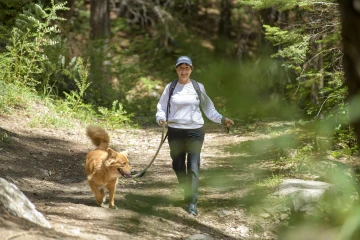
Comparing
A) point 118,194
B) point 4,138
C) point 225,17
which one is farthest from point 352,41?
point 225,17

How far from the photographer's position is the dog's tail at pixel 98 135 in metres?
6.97

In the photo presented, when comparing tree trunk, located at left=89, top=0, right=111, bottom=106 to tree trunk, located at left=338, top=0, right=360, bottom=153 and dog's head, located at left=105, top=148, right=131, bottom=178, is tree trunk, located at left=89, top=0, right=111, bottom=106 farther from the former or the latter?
tree trunk, located at left=338, top=0, right=360, bottom=153

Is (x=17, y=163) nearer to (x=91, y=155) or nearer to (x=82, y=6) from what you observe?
(x=91, y=155)

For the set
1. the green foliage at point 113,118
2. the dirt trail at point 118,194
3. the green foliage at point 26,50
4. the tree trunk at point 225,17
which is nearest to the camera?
the dirt trail at point 118,194

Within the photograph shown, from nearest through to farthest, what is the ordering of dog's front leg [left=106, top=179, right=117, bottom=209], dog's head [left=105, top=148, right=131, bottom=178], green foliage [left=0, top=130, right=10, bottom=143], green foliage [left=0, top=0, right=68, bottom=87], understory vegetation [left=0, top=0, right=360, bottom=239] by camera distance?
understory vegetation [left=0, top=0, right=360, bottom=239] → dog's head [left=105, top=148, right=131, bottom=178] → dog's front leg [left=106, top=179, right=117, bottom=209] → green foliage [left=0, top=130, right=10, bottom=143] → green foliage [left=0, top=0, right=68, bottom=87]

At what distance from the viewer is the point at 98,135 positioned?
23.2ft

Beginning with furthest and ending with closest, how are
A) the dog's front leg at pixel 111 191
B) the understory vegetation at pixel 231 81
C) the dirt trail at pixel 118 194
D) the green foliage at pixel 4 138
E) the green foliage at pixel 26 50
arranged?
the green foliage at pixel 26 50 < the green foliage at pixel 4 138 < the dog's front leg at pixel 111 191 < the dirt trail at pixel 118 194 < the understory vegetation at pixel 231 81

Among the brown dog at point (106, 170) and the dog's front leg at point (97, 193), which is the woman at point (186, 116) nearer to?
the brown dog at point (106, 170)

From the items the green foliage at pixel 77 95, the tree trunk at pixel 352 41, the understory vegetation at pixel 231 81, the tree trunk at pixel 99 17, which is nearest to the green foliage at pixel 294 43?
the understory vegetation at pixel 231 81

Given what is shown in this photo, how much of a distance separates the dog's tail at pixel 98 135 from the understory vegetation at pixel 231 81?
5.31ft

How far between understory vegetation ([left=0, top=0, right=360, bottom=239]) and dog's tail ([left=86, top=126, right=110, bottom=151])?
1619mm

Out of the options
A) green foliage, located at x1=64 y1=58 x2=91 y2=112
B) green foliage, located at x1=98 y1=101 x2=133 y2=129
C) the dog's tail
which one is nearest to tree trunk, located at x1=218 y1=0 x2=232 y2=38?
green foliage, located at x1=64 y1=58 x2=91 y2=112

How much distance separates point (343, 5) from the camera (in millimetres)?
1730

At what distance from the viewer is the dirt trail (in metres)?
5.54
